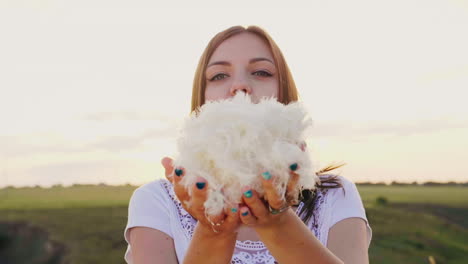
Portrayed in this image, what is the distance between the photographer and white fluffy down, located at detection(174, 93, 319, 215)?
8.35ft

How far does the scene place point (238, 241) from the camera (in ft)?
13.5

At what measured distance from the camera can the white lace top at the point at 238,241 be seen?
395 cm

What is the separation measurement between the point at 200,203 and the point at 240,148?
38 centimetres

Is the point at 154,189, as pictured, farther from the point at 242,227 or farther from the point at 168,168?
the point at 168,168

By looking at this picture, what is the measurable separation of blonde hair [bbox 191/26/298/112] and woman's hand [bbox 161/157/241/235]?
1.62 metres

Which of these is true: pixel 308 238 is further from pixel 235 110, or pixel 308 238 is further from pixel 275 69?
pixel 275 69

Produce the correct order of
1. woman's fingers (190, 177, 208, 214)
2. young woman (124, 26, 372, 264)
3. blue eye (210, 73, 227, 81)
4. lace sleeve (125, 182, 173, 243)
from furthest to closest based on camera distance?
blue eye (210, 73, 227, 81) → lace sleeve (125, 182, 173, 243) → young woman (124, 26, 372, 264) → woman's fingers (190, 177, 208, 214)

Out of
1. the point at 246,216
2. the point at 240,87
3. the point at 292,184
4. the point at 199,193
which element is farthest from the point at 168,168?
the point at 240,87

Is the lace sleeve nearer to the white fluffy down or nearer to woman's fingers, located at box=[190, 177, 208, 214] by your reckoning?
the white fluffy down

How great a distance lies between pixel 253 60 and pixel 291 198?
1747 millimetres

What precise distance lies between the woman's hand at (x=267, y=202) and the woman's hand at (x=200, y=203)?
0.07m

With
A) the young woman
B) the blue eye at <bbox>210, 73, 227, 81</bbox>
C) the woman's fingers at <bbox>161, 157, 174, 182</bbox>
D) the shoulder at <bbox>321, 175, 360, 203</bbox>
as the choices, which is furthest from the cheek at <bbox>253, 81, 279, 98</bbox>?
the woman's fingers at <bbox>161, 157, 174, 182</bbox>

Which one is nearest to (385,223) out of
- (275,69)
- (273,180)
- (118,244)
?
(118,244)

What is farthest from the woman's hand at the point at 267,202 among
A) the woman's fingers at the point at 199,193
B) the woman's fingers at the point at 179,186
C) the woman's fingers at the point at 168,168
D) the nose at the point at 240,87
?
the nose at the point at 240,87
